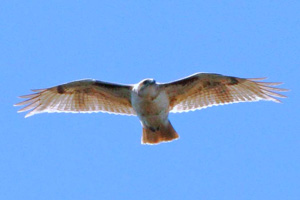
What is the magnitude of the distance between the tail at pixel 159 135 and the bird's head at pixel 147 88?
133 centimetres

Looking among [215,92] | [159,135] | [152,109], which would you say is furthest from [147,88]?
[215,92]

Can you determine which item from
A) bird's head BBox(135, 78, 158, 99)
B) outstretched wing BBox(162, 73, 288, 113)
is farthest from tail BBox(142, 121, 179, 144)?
bird's head BBox(135, 78, 158, 99)

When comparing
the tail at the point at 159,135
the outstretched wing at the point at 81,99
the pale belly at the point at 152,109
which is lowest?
A: the tail at the point at 159,135

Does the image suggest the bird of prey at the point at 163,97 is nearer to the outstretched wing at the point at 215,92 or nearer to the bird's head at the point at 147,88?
the outstretched wing at the point at 215,92

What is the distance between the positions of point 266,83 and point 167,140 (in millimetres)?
3016

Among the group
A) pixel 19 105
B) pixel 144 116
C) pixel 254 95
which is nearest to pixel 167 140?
pixel 144 116

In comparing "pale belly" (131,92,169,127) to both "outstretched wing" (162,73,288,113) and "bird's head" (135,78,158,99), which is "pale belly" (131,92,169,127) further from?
"outstretched wing" (162,73,288,113)

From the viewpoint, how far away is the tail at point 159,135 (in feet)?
53.8

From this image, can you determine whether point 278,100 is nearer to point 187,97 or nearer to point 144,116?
point 187,97

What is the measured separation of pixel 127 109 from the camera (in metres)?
17.0

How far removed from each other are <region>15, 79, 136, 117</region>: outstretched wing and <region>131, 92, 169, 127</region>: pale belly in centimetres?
79

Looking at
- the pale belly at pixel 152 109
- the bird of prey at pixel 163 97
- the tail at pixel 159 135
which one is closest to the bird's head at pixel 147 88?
the pale belly at pixel 152 109

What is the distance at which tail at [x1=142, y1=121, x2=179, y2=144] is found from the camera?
1641 cm

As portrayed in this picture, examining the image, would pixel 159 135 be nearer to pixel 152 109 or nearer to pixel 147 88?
pixel 152 109
